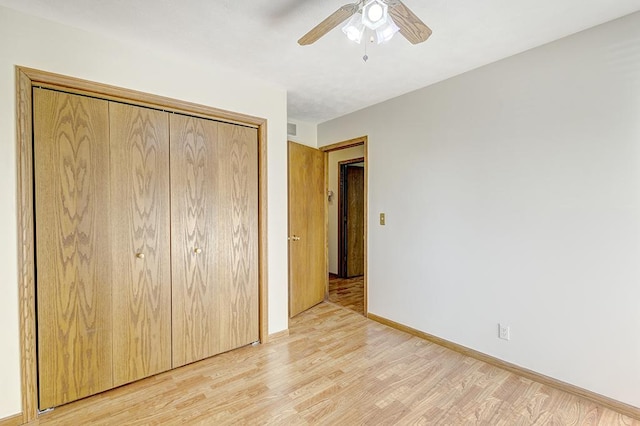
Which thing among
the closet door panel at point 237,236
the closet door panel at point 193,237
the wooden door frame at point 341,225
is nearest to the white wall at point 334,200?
the wooden door frame at point 341,225

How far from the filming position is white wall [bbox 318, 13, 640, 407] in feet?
6.12

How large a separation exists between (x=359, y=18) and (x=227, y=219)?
5.89ft

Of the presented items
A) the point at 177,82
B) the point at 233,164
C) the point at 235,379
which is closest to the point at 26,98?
the point at 177,82

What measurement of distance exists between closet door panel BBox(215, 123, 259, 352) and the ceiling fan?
130cm

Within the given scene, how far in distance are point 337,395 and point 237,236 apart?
1469 millimetres

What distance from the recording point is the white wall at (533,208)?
1865mm

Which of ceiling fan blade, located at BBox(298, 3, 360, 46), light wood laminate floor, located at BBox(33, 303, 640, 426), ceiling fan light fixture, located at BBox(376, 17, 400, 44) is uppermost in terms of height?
ceiling fan blade, located at BBox(298, 3, 360, 46)

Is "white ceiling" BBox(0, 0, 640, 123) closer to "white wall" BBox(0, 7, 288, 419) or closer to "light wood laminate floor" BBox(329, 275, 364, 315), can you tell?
"white wall" BBox(0, 7, 288, 419)

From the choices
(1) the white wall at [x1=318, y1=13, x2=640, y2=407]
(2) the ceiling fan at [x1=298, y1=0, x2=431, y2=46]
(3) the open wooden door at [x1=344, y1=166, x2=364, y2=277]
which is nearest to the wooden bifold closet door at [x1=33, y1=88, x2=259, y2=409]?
(2) the ceiling fan at [x1=298, y1=0, x2=431, y2=46]

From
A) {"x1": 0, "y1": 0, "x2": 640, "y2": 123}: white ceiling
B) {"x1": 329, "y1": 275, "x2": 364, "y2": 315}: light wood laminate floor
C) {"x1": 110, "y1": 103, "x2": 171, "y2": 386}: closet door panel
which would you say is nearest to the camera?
{"x1": 0, "y1": 0, "x2": 640, "y2": 123}: white ceiling

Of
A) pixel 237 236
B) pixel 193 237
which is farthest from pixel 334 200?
pixel 193 237

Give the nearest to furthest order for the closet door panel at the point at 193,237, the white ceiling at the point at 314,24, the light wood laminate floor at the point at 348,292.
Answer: the white ceiling at the point at 314,24 → the closet door panel at the point at 193,237 → the light wood laminate floor at the point at 348,292

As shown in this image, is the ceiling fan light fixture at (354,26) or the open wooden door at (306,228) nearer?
the ceiling fan light fixture at (354,26)

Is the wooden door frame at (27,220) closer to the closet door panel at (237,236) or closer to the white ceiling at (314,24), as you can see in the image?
the white ceiling at (314,24)
